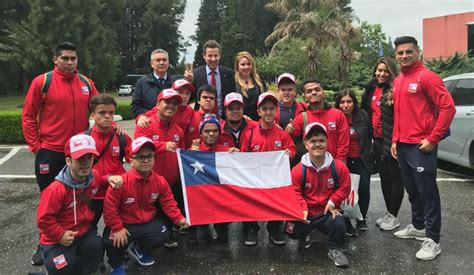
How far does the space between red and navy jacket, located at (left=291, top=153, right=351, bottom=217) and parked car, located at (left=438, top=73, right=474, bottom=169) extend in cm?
355

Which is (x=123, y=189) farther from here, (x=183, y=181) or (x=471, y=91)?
(x=471, y=91)

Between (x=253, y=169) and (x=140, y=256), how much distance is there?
1.46m

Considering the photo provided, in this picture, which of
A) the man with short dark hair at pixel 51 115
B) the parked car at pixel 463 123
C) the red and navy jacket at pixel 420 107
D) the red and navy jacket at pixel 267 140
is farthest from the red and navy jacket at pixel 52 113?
the parked car at pixel 463 123

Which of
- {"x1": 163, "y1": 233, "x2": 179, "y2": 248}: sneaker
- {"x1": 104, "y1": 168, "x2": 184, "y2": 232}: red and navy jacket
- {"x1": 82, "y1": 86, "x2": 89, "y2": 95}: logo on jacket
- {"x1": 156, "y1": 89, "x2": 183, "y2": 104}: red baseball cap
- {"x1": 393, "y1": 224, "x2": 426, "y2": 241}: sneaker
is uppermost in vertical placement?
{"x1": 82, "y1": 86, "x2": 89, "y2": 95}: logo on jacket

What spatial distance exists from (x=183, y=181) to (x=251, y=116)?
1408 mm

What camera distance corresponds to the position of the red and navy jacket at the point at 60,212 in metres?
3.32

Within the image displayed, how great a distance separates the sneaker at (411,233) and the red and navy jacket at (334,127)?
1.05m

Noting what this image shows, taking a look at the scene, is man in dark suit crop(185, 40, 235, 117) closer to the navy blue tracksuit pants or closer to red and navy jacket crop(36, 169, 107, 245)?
red and navy jacket crop(36, 169, 107, 245)

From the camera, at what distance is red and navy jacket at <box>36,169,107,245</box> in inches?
131

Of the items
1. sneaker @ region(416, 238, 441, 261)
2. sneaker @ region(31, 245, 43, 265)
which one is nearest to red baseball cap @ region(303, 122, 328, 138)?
sneaker @ region(416, 238, 441, 261)

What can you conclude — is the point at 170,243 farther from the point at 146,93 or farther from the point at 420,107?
the point at 420,107

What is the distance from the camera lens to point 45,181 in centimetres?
414

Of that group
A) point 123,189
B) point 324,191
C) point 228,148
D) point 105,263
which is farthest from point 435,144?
point 105,263

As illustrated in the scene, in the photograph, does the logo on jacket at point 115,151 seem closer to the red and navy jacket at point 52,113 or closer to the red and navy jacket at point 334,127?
the red and navy jacket at point 52,113
